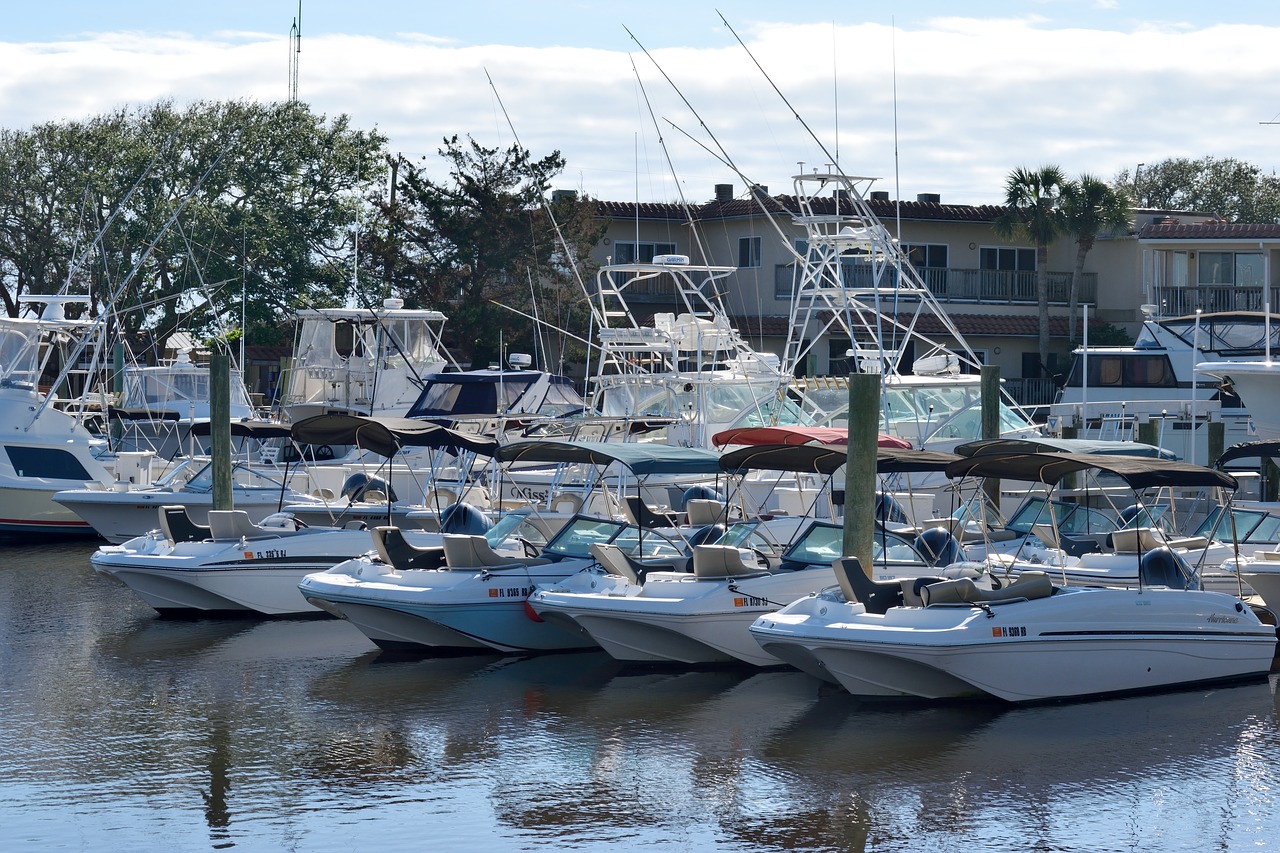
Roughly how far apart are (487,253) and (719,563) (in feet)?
95.3

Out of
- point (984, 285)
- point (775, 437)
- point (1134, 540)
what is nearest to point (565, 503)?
point (775, 437)

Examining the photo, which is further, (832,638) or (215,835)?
(832,638)

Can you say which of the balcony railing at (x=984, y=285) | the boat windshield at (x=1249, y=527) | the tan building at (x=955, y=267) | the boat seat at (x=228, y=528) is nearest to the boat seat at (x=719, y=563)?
the boat windshield at (x=1249, y=527)

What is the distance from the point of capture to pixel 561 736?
1419 cm

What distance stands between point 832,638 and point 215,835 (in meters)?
5.62

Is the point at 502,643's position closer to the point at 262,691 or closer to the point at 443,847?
the point at 262,691

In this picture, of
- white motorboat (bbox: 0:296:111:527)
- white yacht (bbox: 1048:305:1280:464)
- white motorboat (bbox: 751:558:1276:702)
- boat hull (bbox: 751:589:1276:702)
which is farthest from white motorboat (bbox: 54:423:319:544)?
boat hull (bbox: 751:589:1276:702)

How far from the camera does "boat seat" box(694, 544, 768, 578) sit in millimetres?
16453

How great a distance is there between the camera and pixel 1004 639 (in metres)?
14.2

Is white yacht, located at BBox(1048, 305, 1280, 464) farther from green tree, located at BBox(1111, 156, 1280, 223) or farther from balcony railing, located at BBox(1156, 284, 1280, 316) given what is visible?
green tree, located at BBox(1111, 156, 1280, 223)

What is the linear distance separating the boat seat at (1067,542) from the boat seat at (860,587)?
4.28 meters

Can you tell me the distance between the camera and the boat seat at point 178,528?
2122cm

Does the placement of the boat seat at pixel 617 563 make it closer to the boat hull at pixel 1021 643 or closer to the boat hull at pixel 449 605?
the boat hull at pixel 449 605

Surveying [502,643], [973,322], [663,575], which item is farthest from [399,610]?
[973,322]
